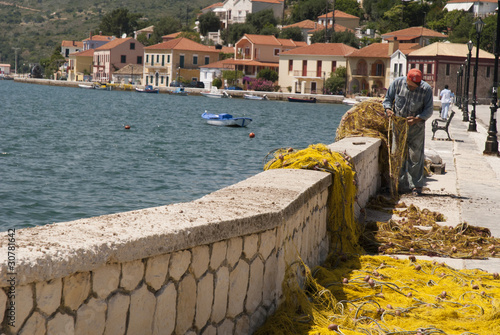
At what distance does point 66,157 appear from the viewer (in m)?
29.3

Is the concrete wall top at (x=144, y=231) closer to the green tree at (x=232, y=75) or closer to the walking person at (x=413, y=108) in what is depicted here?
the walking person at (x=413, y=108)

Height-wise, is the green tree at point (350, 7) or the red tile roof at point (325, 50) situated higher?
the green tree at point (350, 7)

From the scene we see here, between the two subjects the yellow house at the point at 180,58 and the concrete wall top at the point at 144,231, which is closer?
the concrete wall top at the point at 144,231

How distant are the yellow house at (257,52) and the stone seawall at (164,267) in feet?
347

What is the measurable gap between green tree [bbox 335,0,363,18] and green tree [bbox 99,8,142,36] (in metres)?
55.8

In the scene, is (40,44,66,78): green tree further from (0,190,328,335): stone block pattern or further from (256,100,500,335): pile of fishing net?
(0,190,328,335): stone block pattern

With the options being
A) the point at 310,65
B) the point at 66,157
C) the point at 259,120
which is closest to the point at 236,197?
the point at 66,157

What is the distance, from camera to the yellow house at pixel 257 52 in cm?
11042

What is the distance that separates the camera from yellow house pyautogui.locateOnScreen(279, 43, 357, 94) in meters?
99.1

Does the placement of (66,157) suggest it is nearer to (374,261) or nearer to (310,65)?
(374,261)

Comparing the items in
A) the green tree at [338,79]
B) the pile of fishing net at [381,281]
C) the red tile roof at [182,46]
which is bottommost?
the pile of fishing net at [381,281]

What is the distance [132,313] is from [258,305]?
1.41 metres

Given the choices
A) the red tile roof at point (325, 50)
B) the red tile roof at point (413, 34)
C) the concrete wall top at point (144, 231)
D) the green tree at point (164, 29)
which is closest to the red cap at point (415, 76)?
the concrete wall top at point (144, 231)

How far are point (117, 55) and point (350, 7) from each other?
50.1 meters
